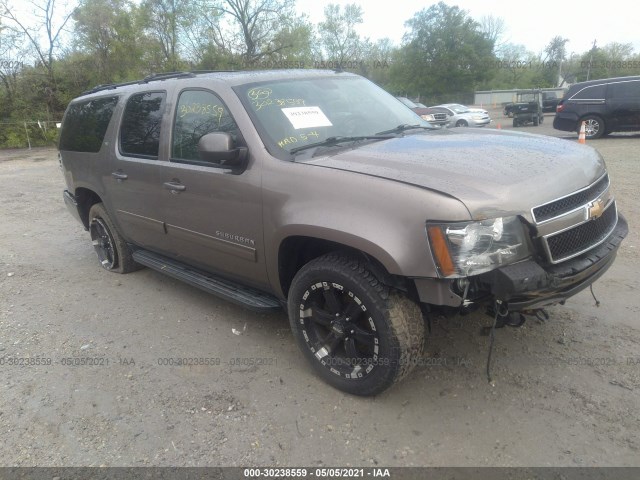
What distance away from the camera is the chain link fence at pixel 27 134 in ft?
78.3

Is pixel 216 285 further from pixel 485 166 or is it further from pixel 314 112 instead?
pixel 485 166

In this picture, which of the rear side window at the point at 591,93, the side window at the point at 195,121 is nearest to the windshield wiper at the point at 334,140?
the side window at the point at 195,121

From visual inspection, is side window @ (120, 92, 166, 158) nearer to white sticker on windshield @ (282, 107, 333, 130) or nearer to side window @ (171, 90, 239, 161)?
side window @ (171, 90, 239, 161)

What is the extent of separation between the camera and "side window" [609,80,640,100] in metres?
13.1

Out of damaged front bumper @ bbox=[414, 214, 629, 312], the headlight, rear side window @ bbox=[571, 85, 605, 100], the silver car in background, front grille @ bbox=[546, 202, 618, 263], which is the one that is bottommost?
the silver car in background

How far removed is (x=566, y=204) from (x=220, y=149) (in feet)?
6.42

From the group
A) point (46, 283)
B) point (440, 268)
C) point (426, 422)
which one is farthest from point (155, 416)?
point (46, 283)

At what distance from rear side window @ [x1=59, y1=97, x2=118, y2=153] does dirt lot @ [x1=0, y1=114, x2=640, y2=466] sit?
163 cm

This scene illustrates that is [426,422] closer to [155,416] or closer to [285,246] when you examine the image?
[285,246]

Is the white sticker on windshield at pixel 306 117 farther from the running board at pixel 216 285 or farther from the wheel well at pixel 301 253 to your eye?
the running board at pixel 216 285

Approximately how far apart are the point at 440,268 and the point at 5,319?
12.9 feet

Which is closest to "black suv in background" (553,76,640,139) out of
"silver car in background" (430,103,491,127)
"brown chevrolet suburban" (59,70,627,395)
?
"silver car in background" (430,103,491,127)

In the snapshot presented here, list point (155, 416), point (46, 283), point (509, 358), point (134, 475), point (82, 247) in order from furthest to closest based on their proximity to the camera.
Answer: point (82, 247) → point (46, 283) → point (509, 358) → point (155, 416) → point (134, 475)

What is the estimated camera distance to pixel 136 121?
4039mm
